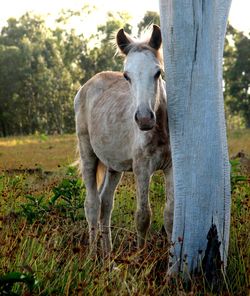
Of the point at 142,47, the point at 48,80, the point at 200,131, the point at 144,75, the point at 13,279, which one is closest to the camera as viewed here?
the point at 13,279

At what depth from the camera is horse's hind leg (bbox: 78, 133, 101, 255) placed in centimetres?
645

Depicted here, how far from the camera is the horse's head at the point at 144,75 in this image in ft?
14.3

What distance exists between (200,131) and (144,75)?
2.44ft

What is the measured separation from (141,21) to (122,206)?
134 feet

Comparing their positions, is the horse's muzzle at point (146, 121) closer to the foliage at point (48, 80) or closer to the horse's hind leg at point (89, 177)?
the horse's hind leg at point (89, 177)

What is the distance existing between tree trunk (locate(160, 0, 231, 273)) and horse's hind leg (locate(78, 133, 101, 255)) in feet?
7.27

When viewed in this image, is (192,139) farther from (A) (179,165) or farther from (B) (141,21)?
(B) (141,21)

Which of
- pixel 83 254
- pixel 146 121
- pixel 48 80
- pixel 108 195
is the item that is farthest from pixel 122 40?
pixel 48 80

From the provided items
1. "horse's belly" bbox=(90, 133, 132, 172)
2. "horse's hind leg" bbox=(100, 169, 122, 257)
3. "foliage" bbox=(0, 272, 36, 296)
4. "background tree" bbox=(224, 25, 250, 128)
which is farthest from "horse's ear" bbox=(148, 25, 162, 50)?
"background tree" bbox=(224, 25, 250, 128)

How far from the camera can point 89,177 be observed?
6.76 metres

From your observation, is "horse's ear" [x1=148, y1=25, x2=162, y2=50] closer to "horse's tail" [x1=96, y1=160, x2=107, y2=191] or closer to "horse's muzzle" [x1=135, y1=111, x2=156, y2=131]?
"horse's muzzle" [x1=135, y1=111, x2=156, y2=131]

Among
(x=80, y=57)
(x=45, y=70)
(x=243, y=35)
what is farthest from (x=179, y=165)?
(x=80, y=57)

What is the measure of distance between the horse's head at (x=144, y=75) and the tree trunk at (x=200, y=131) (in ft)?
0.85

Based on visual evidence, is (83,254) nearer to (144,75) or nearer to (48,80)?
(144,75)
